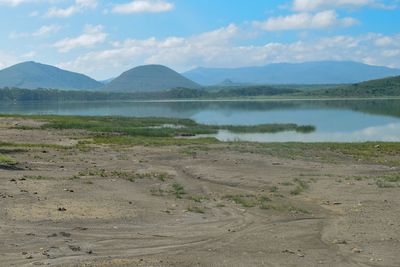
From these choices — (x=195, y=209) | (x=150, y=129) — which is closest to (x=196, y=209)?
(x=195, y=209)

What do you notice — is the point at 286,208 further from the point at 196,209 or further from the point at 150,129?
the point at 150,129

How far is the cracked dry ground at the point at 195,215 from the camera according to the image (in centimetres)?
1219

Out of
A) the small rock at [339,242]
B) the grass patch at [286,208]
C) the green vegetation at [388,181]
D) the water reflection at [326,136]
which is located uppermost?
the green vegetation at [388,181]

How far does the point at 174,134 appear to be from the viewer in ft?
196

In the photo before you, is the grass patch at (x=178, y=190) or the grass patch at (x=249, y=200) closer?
the grass patch at (x=249, y=200)

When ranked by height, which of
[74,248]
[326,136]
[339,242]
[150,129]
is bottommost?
[326,136]

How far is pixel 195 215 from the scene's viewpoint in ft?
54.5

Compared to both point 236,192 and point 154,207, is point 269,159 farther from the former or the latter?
point 154,207

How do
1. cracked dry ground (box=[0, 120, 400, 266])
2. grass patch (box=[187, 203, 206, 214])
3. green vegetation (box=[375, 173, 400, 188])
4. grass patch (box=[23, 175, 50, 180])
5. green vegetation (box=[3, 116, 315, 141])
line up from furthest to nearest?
green vegetation (box=[3, 116, 315, 141]), grass patch (box=[23, 175, 50, 180]), green vegetation (box=[375, 173, 400, 188]), grass patch (box=[187, 203, 206, 214]), cracked dry ground (box=[0, 120, 400, 266])

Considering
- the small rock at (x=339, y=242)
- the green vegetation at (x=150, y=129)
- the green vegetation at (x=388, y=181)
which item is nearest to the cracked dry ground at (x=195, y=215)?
the small rock at (x=339, y=242)

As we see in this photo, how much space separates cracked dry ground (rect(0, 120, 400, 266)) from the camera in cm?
1219

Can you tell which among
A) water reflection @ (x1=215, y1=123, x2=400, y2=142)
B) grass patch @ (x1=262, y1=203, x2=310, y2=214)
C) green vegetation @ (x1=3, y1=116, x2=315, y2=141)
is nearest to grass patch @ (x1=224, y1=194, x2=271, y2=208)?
grass patch @ (x1=262, y1=203, x2=310, y2=214)

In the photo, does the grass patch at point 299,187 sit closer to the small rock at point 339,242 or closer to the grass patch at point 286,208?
the grass patch at point 286,208

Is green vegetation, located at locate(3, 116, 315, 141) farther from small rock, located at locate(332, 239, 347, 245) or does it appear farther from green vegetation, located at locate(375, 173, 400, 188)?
small rock, located at locate(332, 239, 347, 245)
